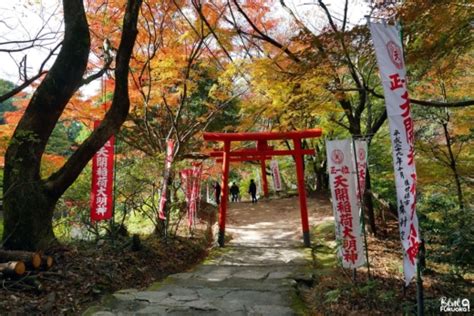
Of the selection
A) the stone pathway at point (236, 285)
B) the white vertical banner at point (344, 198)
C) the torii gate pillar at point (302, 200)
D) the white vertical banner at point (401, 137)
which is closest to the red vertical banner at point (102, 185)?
the stone pathway at point (236, 285)

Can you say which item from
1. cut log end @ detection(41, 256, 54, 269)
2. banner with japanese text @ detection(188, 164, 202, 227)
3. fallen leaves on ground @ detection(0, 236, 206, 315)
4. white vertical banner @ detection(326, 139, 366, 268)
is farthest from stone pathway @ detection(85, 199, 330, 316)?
banner with japanese text @ detection(188, 164, 202, 227)

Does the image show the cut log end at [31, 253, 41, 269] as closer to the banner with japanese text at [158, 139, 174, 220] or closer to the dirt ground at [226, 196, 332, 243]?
the banner with japanese text at [158, 139, 174, 220]

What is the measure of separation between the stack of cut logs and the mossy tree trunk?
444mm

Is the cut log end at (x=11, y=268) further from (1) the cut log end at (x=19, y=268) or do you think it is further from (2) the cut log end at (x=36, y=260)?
(2) the cut log end at (x=36, y=260)

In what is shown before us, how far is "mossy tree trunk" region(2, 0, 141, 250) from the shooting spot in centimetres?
559

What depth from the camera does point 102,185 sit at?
7008mm

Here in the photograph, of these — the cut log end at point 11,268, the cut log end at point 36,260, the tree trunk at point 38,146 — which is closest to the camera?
the cut log end at point 11,268

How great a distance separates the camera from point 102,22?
28.3 ft

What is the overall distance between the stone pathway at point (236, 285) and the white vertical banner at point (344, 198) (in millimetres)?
1186

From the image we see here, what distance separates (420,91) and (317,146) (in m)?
10.5

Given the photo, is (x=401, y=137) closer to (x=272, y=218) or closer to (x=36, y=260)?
(x=36, y=260)

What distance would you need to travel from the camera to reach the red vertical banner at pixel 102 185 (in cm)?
683

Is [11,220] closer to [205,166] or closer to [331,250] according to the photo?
[331,250]

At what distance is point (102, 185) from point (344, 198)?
451cm
